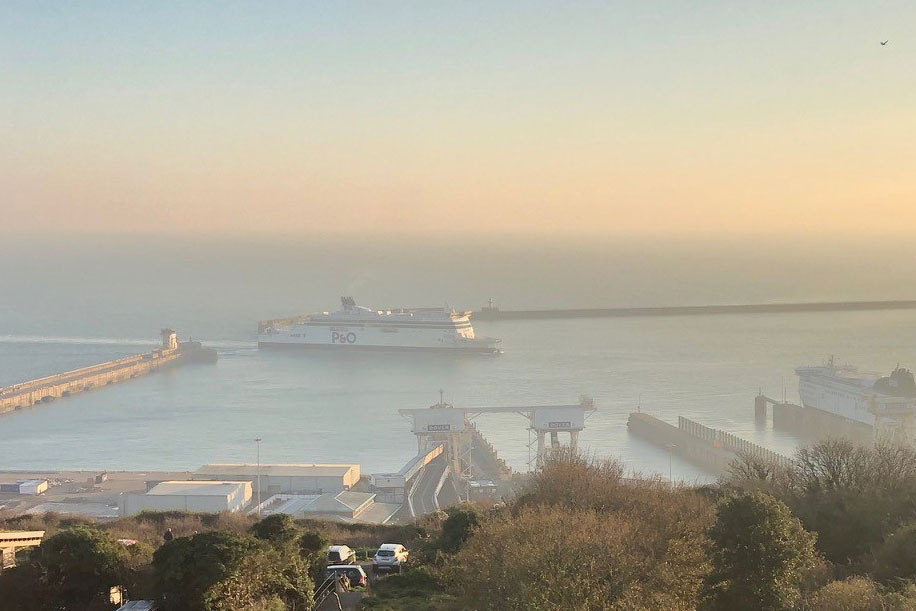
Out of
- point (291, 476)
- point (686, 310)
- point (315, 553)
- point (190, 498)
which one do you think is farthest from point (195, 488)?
point (686, 310)

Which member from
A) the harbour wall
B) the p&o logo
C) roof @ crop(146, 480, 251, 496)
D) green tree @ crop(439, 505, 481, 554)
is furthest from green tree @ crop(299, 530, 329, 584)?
the p&o logo

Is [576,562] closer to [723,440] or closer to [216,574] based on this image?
[216,574]

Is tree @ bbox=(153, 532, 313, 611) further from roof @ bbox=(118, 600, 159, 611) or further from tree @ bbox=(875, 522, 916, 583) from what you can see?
tree @ bbox=(875, 522, 916, 583)

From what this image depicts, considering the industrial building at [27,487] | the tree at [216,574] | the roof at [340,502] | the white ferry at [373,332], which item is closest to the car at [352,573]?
the tree at [216,574]

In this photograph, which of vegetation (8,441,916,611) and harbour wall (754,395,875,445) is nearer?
vegetation (8,441,916,611)

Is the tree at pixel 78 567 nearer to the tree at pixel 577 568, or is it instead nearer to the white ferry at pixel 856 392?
the tree at pixel 577 568

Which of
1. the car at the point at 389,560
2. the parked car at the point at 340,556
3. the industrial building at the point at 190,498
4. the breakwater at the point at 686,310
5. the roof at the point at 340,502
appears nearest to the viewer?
the car at the point at 389,560
